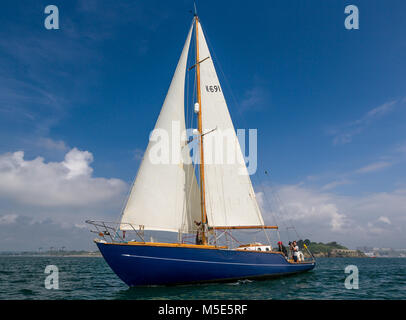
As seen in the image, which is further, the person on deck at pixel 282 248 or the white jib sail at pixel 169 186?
the person on deck at pixel 282 248

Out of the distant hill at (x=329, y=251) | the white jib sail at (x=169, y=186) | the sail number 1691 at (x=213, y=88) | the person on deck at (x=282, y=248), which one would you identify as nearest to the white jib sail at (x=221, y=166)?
the sail number 1691 at (x=213, y=88)

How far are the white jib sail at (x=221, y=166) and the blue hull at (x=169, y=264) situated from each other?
3474 mm

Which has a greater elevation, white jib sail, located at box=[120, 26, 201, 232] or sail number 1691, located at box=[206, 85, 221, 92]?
sail number 1691, located at box=[206, 85, 221, 92]

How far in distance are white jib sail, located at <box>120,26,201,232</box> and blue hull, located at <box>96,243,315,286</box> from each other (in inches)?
68.5

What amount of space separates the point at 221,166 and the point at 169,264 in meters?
8.65

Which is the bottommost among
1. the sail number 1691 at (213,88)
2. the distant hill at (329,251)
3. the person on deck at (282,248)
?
the distant hill at (329,251)

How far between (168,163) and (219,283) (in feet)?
27.6

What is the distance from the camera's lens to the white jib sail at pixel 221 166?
820 inches

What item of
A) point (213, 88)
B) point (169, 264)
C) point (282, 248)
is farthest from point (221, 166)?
point (169, 264)

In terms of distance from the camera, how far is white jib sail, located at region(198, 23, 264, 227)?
20.8 m

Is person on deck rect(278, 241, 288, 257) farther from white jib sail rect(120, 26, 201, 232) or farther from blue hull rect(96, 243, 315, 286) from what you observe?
white jib sail rect(120, 26, 201, 232)

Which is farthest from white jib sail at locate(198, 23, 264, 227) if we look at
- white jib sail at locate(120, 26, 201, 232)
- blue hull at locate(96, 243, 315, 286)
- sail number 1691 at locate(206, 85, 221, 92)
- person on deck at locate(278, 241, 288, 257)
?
blue hull at locate(96, 243, 315, 286)

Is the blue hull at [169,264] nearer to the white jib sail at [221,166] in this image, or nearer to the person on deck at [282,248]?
the white jib sail at [221,166]
